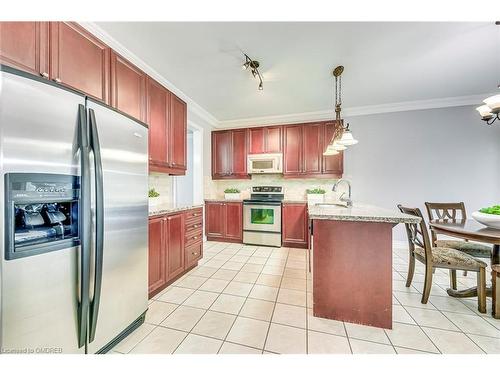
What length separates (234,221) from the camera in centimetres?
403

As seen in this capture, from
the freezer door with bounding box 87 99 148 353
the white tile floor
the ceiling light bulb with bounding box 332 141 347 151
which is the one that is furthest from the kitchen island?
the freezer door with bounding box 87 99 148 353

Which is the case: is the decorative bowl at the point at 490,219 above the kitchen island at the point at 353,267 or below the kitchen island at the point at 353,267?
above

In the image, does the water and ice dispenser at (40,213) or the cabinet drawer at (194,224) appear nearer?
the water and ice dispenser at (40,213)

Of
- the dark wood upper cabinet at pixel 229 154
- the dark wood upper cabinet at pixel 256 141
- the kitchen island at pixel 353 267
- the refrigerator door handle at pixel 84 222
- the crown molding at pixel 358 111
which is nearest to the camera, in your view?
the refrigerator door handle at pixel 84 222

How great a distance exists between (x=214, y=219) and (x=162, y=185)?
4.87 ft

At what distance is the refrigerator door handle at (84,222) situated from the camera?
42.9 inches

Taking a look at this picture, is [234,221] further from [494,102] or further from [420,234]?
[494,102]

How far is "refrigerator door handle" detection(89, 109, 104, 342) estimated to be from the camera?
1.14 m

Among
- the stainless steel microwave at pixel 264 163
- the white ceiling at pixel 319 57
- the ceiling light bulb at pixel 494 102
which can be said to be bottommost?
the stainless steel microwave at pixel 264 163

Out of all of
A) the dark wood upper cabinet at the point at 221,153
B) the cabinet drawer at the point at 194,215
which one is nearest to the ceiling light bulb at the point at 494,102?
Answer: the cabinet drawer at the point at 194,215

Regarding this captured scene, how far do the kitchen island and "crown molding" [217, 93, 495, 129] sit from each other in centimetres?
287

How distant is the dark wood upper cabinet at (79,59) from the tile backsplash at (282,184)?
2.71 m

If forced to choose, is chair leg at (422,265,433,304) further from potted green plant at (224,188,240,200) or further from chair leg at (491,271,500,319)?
potted green plant at (224,188,240,200)

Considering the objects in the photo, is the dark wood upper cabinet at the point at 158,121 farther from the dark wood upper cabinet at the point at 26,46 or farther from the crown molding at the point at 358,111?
the crown molding at the point at 358,111
